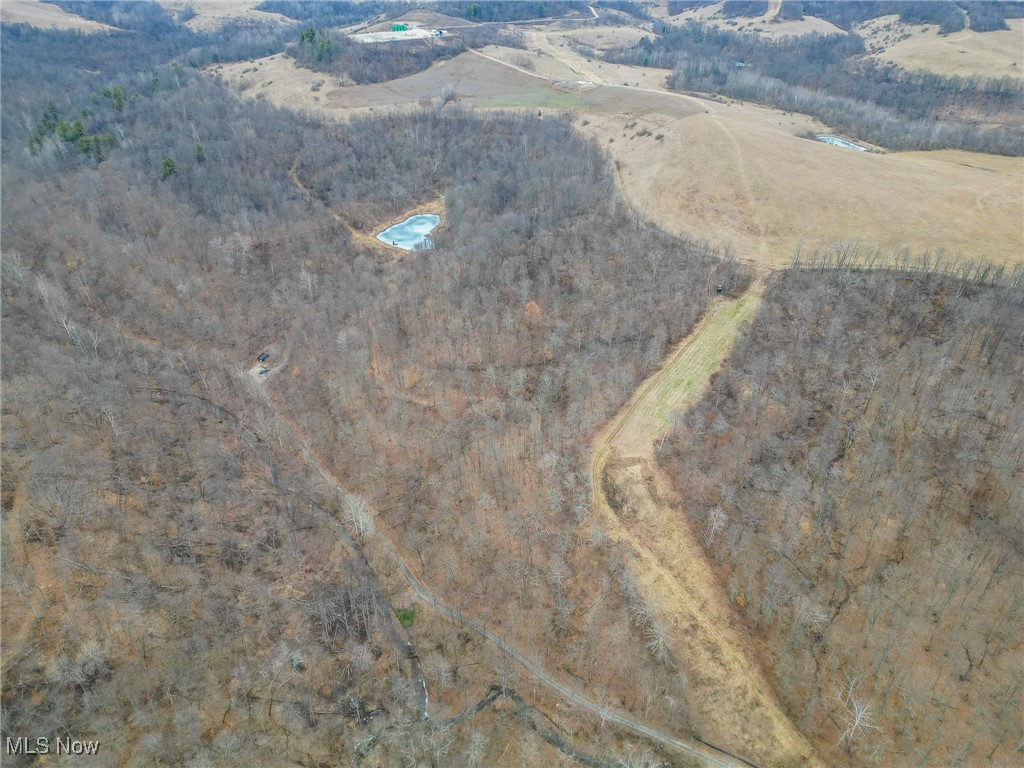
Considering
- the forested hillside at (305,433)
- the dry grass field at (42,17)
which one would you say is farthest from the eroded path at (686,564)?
the dry grass field at (42,17)

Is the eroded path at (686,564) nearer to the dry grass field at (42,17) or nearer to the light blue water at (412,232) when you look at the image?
the light blue water at (412,232)

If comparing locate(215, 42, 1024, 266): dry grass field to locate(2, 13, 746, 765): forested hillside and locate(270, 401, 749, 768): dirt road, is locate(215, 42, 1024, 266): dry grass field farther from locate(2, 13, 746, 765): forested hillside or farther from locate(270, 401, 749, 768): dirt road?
locate(270, 401, 749, 768): dirt road

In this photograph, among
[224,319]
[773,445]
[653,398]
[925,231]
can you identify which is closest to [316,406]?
[224,319]

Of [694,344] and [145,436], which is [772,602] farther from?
[145,436]

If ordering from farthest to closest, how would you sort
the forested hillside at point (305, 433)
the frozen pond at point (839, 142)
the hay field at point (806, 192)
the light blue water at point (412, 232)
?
the frozen pond at point (839, 142)
the light blue water at point (412, 232)
the hay field at point (806, 192)
the forested hillside at point (305, 433)

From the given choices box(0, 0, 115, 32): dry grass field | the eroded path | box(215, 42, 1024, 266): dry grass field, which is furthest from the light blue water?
box(0, 0, 115, 32): dry grass field
